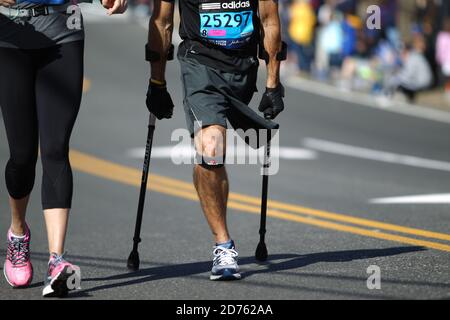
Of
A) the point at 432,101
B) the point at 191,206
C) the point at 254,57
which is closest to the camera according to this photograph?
the point at 254,57

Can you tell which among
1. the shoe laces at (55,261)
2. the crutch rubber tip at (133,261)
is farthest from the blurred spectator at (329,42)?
the shoe laces at (55,261)

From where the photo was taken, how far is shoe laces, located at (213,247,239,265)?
23.2 ft

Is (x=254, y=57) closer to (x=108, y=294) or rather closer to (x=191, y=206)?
(x=108, y=294)

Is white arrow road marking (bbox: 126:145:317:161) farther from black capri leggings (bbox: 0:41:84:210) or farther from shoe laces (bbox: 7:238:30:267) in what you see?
black capri leggings (bbox: 0:41:84:210)

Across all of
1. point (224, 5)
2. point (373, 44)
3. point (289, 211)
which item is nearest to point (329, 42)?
point (373, 44)

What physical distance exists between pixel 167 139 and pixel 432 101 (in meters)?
7.33

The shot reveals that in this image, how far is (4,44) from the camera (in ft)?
22.0

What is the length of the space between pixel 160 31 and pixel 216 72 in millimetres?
430

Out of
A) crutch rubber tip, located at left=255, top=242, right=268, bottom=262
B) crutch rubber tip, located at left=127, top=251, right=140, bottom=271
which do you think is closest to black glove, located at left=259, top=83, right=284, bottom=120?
crutch rubber tip, located at left=255, top=242, right=268, bottom=262

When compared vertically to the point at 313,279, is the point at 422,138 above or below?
below

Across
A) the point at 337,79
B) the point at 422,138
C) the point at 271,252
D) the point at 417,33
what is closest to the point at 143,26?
the point at 337,79

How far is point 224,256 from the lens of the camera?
7102 millimetres

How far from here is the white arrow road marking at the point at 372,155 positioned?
14797 mm

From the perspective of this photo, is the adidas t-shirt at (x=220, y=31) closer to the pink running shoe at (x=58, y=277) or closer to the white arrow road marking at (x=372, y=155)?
the pink running shoe at (x=58, y=277)
